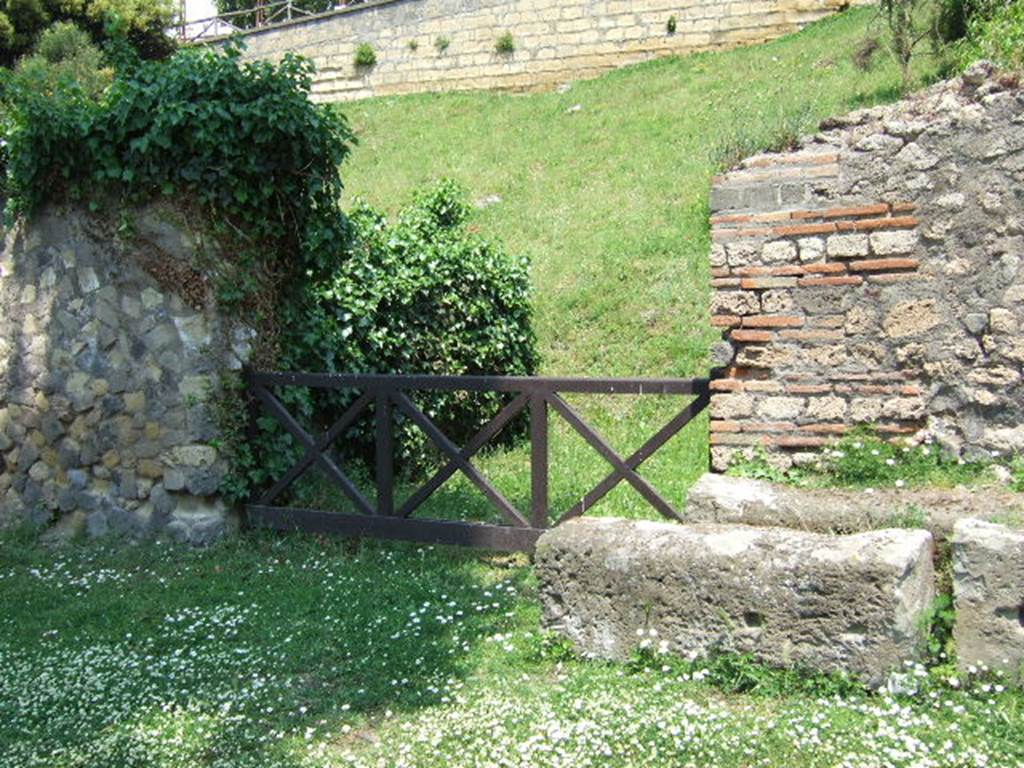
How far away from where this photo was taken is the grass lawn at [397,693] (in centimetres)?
339

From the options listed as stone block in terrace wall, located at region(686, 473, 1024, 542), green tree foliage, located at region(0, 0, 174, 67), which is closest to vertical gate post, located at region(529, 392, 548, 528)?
stone block in terrace wall, located at region(686, 473, 1024, 542)

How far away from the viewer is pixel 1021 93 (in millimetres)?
4590

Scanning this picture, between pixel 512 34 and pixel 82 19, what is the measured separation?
9021mm

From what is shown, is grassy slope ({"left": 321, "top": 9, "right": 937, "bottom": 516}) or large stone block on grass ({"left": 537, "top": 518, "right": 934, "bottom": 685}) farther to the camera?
grassy slope ({"left": 321, "top": 9, "right": 937, "bottom": 516})

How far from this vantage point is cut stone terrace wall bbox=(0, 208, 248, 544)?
20.9ft

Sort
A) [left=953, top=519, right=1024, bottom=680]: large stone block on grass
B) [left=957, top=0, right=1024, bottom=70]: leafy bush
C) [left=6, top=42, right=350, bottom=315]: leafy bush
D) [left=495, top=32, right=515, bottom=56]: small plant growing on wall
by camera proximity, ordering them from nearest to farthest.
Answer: [left=953, top=519, right=1024, bottom=680]: large stone block on grass, [left=6, top=42, right=350, bottom=315]: leafy bush, [left=957, top=0, right=1024, bottom=70]: leafy bush, [left=495, top=32, right=515, bottom=56]: small plant growing on wall

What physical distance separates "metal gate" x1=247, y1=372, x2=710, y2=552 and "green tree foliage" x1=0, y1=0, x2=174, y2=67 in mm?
16882

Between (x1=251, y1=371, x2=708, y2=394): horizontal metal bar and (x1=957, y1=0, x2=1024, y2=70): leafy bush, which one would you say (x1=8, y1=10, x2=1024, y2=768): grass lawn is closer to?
(x1=251, y1=371, x2=708, y2=394): horizontal metal bar

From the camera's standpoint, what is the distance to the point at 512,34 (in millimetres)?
22703

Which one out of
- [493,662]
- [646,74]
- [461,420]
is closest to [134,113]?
[461,420]

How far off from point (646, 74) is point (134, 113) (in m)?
14.6

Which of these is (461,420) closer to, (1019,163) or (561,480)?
(561,480)

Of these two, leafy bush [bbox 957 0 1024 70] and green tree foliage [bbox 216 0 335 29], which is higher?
green tree foliage [bbox 216 0 335 29]

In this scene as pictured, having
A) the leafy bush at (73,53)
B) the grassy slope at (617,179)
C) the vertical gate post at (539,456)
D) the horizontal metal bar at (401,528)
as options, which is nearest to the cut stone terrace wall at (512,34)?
the grassy slope at (617,179)
